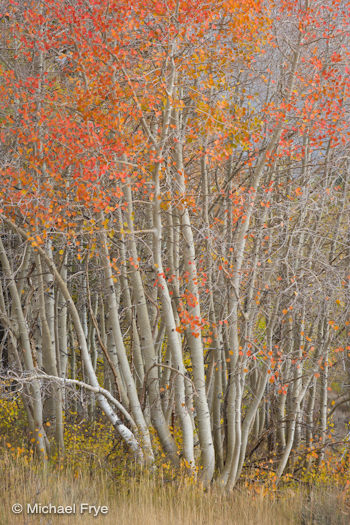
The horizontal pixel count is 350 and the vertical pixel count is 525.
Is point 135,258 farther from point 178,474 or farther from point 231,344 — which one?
point 178,474

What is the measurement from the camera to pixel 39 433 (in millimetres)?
10023

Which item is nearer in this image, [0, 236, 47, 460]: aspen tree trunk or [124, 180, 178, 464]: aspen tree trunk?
[124, 180, 178, 464]: aspen tree trunk

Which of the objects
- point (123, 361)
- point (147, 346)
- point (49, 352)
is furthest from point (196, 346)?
point (49, 352)

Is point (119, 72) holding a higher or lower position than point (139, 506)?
higher

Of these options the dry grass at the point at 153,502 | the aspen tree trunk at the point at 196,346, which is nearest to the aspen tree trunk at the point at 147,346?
the aspen tree trunk at the point at 196,346

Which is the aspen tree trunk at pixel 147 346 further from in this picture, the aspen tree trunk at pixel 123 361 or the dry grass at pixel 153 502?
the dry grass at pixel 153 502

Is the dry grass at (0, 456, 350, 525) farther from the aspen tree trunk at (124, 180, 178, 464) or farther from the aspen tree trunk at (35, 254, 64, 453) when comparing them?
the aspen tree trunk at (35, 254, 64, 453)

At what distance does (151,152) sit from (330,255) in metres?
3.80

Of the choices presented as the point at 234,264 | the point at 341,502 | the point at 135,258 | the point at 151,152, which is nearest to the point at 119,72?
the point at 151,152

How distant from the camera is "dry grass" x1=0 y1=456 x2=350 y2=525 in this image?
6.72 m
